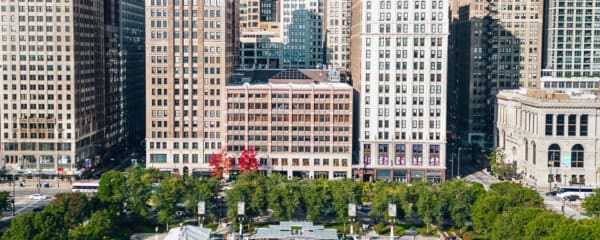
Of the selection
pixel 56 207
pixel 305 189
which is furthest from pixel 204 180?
pixel 56 207

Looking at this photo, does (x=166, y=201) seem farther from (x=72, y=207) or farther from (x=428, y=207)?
(x=428, y=207)

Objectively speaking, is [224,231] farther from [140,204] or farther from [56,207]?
[56,207]

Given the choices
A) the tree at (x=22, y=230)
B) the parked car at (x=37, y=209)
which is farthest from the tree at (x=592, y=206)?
the parked car at (x=37, y=209)

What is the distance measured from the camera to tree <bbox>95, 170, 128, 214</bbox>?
164 meters

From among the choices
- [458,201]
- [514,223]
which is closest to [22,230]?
[458,201]

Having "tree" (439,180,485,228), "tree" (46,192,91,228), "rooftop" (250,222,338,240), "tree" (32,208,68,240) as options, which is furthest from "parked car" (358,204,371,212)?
"tree" (32,208,68,240)

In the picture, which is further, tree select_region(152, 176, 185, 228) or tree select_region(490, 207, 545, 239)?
tree select_region(152, 176, 185, 228)

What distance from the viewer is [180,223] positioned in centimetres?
16962

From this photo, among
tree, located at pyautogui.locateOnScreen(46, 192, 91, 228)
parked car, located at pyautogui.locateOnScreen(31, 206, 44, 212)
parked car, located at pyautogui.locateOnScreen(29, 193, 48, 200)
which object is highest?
tree, located at pyautogui.locateOnScreen(46, 192, 91, 228)

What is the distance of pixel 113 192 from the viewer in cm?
16838

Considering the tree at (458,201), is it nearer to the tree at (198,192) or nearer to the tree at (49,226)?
the tree at (198,192)

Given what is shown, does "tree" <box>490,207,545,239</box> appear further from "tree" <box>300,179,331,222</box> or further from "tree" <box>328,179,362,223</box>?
"tree" <box>300,179,331,222</box>

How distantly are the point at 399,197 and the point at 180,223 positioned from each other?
151ft

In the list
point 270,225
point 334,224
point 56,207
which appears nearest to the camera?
point 56,207
